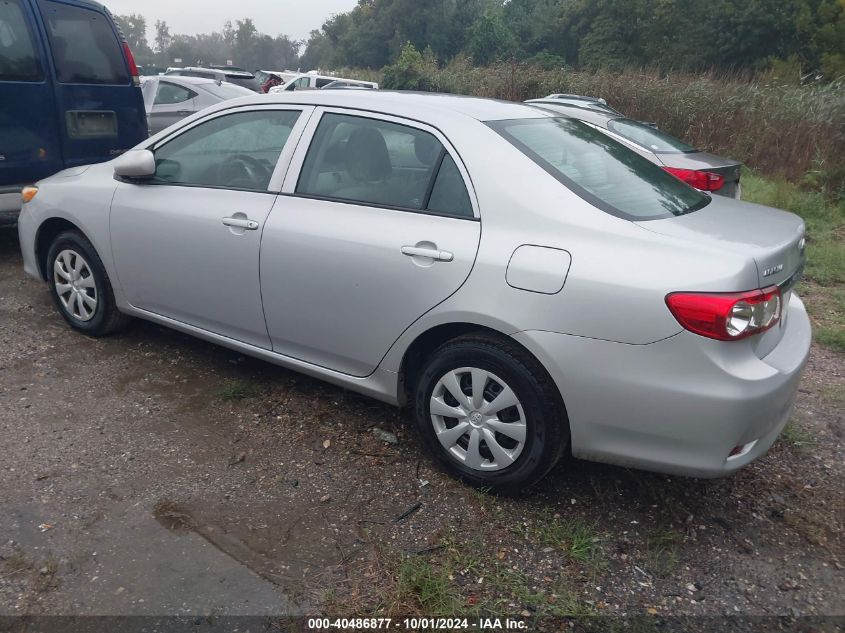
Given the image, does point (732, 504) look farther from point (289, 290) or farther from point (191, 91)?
point (191, 91)

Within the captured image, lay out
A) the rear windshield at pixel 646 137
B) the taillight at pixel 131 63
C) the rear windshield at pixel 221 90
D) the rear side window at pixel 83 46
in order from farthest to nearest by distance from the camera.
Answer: the rear windshield at pixel 221 90 → the rear windshield at pixel 646 137 → the taillight at pixel 131 63 → the rear side window at pixel 83 46

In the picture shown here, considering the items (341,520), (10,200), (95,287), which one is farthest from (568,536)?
(10,200)

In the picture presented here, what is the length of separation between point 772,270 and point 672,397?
63 cm

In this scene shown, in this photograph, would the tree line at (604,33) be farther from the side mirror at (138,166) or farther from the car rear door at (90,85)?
the side mirror at (138,166)

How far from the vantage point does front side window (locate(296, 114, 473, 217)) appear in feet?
10.2

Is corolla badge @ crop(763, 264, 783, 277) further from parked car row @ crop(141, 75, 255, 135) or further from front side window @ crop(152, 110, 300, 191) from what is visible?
parked car row @ crop(141, 75, 255, 135)

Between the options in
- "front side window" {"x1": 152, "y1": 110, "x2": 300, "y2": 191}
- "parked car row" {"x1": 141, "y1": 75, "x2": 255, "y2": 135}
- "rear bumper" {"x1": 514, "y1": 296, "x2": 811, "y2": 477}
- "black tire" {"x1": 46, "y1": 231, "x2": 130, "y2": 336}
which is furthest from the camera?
"parked car row" {"x1": 141, "y1": 75, "x2": 255, "y2": 135}

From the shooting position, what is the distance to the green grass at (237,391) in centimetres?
391

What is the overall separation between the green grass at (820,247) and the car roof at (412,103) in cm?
305

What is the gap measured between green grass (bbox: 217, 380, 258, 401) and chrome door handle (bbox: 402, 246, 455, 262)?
144 cm

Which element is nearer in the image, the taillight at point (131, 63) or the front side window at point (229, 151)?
the front side window at point (229, 151)

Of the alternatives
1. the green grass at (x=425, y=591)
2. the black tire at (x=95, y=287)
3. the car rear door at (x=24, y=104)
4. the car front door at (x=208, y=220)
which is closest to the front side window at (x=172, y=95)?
the car rear door at (x=24, y=104)

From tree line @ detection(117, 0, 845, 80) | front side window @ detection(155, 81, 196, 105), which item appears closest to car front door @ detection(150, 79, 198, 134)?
front side window @ detection(155, 81, 196, 105)

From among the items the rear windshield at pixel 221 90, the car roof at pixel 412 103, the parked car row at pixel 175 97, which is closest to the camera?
the car roof at pixel 412 103
